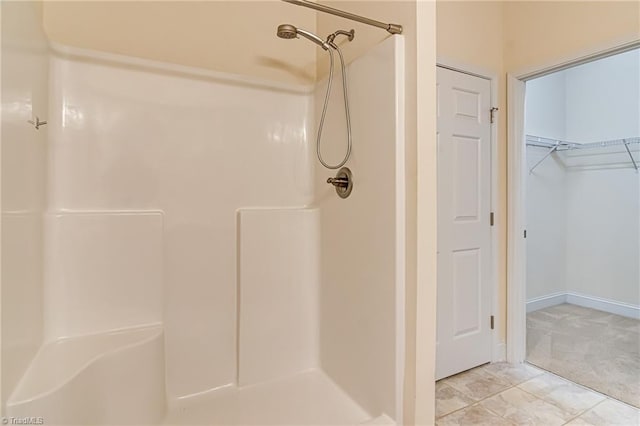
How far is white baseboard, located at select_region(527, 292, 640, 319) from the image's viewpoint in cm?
337

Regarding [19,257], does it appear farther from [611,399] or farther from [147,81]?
[611,399]

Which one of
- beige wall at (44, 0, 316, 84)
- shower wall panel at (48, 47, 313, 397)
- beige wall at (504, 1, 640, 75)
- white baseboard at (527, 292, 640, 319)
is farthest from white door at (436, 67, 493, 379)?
white baseboard at (527, 292, 640, 319)

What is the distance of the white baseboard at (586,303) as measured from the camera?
337cm

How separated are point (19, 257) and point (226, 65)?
3.98ft

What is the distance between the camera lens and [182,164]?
158cm

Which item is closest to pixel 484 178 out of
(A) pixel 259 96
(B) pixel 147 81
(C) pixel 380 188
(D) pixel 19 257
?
(C) pixel 380 188

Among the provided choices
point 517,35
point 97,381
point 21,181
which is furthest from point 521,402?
point 21,181

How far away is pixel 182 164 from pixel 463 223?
1803 mm

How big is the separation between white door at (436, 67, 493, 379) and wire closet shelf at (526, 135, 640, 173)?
1.55m

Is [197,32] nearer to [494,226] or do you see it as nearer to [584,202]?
[494,226]

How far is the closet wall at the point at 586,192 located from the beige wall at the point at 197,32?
2838 millimetres

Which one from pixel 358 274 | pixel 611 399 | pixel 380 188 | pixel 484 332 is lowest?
pixel 611 399

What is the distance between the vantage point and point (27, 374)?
3.38 ft

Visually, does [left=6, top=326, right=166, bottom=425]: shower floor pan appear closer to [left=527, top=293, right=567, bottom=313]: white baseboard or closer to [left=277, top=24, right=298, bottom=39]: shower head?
[left=277, top=24, right=298, bottom=39]: shower head
